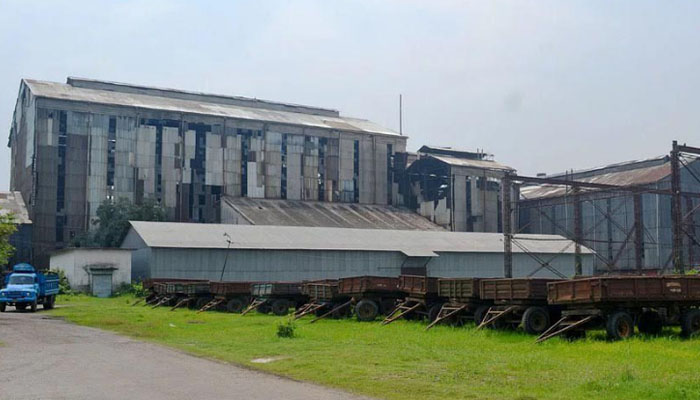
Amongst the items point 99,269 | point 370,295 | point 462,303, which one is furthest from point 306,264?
point 462,303

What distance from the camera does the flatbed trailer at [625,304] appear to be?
68.3ft

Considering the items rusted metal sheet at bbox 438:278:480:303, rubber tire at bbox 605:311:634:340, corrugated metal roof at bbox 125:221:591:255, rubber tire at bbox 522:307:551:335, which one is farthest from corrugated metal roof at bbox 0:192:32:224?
rubber tire at bbox 605:311:634:340

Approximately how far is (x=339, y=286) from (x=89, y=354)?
1468cm

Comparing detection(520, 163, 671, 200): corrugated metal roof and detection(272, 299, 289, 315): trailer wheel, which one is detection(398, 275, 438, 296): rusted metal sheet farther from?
detection(520, 163, 671, 200): corrugated metal roof

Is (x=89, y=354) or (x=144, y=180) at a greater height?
(x=144, y=180)

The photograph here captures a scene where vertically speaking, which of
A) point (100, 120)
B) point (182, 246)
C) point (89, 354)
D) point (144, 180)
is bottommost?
point (89, 354)

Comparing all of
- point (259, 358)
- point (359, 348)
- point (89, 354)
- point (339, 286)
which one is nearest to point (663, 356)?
point (359, 348)

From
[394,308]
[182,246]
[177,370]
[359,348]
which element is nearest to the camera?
[177,370]

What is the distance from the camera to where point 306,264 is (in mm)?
62062

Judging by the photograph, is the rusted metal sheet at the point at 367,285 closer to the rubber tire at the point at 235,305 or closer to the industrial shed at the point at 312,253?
the rubber tire at the point at 235,305

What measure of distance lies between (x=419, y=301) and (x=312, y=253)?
33.4m

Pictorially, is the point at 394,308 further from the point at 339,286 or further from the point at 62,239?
the point at 62,239

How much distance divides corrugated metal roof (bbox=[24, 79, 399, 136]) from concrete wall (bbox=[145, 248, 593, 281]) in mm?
30263

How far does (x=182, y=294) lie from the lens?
4359 cm
